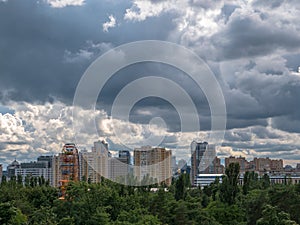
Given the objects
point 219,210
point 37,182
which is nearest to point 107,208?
point 219,210

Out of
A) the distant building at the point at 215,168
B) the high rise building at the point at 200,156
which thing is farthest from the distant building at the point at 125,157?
the distant building at the point at 215,168

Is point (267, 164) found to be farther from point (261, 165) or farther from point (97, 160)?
point (97, 160)

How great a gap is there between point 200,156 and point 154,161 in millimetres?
23606

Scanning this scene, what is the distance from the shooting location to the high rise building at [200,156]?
7960 cm

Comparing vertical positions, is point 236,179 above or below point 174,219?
above

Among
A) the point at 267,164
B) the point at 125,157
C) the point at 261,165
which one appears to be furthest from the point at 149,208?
the point at 267,164

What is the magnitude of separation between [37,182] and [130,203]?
21067mm

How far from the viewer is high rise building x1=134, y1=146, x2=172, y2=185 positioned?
66938 mm

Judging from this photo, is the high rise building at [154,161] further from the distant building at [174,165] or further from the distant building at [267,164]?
the distant building at [267,164]

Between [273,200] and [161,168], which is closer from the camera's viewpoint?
[273,200]

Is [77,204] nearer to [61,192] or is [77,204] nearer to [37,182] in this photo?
[61,192]

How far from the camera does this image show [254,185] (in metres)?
41.4

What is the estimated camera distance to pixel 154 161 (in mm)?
69000

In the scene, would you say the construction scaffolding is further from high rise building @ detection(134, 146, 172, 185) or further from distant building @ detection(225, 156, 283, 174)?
distant building @ detection(225, 156, 283, 174)
